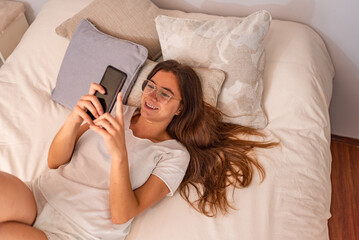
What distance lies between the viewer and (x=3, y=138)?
1423 mm

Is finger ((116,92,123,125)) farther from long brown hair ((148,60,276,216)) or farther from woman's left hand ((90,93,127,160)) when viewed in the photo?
long brown hair ((148,60,276,216))

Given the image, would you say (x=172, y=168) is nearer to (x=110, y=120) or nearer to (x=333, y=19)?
(x=110, y=120)

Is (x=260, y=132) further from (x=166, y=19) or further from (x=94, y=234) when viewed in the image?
(x=94, y=234)

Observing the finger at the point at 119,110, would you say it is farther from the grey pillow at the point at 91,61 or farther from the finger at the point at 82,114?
the grey pillow at the point at 91,61

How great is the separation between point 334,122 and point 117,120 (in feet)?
4.94

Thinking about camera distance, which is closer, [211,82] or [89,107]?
[89,107]

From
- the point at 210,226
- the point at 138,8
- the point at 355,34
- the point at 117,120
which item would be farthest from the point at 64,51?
the point at 355,34

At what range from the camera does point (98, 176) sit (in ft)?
3.92

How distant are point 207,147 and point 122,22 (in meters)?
0.72

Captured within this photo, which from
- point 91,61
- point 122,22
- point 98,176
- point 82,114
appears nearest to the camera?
point 82,114

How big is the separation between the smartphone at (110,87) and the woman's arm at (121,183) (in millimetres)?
105

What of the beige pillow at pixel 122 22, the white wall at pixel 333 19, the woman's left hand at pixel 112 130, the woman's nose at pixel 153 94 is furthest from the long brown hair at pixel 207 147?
the white wall at pixel 333 19

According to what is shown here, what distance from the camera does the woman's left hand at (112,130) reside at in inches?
38.8

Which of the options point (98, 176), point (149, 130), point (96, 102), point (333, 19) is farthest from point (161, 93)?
point (333, 19)
